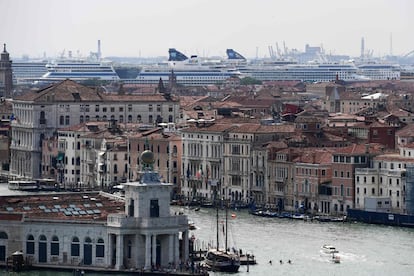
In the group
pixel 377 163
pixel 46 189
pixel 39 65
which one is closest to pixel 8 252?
pixel 377 163

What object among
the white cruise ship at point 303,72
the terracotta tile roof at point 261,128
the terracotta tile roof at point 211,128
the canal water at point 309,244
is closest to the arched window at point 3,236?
the canal water at point 309,244

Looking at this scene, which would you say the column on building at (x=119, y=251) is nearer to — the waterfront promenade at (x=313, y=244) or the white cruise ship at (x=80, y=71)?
the waterfront promenade at (x=313, y=244)

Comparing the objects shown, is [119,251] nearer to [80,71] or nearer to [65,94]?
[65,94]

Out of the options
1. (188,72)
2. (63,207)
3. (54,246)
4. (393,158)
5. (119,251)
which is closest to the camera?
(119,251)

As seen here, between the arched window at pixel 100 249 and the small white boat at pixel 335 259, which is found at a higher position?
the arched window at pixel 100 249

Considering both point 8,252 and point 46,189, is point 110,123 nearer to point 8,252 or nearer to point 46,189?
point 46,189

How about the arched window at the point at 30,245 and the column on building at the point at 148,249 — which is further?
the arched window at the point at 30,245

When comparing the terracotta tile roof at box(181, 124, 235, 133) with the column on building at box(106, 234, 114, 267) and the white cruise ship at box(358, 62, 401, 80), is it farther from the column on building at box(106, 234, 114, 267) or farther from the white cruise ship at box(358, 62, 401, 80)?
the white cruise ship at box(358, 62, 401, 80)

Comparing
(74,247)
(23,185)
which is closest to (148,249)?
(74,247)
